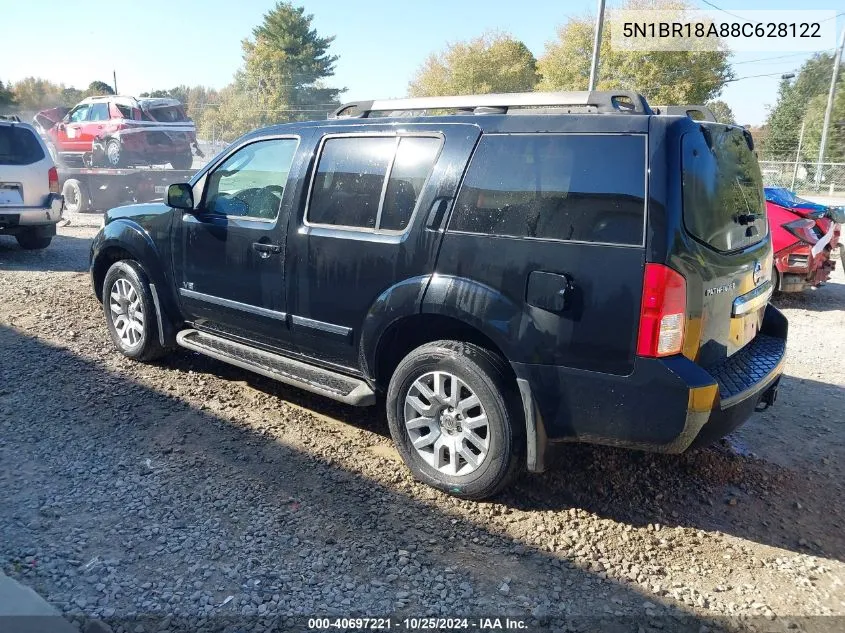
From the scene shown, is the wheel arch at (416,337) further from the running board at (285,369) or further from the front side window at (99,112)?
the front side window at (99,112)

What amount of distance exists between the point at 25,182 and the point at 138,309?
18.8ft

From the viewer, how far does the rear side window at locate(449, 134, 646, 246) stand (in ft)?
9.33

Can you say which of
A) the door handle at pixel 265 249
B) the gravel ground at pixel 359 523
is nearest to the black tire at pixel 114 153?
the gravel ground at pixel 359 523

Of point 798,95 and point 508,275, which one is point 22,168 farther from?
point 798,95

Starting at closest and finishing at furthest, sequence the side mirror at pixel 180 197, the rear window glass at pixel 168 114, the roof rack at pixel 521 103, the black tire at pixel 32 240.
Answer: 1. the roof rack at pixel 521 103
2. the side mirror at pixel 180 197
3. the black tire at pixel 32 240
4. the rear window glass at pixel 168 114

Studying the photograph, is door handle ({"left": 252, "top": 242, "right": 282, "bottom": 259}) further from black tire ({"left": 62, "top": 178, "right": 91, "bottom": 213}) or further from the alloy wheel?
black tire ({"left": 62, "top": 178, "right": 91, "bottom": 213})

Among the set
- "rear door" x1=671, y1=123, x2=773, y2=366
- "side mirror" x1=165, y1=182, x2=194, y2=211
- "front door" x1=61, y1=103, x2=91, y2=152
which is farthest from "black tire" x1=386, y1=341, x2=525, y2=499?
"front door" x1=61, y1=103, x2=91, y2=152

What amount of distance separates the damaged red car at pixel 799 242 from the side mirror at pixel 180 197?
21.1 feet

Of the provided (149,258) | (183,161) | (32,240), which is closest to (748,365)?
(149,258)

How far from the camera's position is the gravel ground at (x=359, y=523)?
263cm

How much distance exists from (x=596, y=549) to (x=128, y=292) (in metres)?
3.97

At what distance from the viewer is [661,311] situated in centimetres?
273

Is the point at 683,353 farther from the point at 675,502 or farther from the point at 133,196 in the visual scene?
the point at 133,196

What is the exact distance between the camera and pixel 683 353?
2828 millimetres
